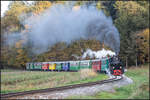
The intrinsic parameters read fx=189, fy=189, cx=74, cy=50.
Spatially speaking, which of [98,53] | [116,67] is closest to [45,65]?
[98,53]

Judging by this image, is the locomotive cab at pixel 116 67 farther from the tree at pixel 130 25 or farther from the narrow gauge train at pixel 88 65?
the tree at pixel 130 25

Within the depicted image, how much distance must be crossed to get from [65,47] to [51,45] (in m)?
2.63

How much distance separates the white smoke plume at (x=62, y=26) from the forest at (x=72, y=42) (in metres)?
0.89

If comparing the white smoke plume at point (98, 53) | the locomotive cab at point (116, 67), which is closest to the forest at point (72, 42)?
the white smoke plume at point (98, 53)

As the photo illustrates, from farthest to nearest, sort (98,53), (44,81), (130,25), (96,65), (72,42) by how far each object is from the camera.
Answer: (72,42), (130,25), (98,53), (96,65), (44,81)

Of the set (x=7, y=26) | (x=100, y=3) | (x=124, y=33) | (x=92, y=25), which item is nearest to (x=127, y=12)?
(x=124, y=33)

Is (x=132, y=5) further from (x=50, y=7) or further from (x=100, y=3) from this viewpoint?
(x=50, y=7)

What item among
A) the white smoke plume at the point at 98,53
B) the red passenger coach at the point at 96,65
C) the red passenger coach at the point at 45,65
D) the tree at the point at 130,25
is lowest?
the red passenger coach at the point at 45,65

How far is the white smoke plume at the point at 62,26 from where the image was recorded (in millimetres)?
31891

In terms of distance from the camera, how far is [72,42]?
35844 millimetres

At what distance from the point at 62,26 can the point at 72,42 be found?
4.00m

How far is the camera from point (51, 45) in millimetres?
35062

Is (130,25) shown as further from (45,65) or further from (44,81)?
(44,81)

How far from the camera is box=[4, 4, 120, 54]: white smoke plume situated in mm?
31891
